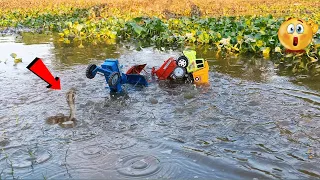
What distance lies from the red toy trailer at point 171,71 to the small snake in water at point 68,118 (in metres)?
1.89

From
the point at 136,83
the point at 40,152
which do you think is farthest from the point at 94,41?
the point at 40,152

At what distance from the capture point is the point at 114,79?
189 inches

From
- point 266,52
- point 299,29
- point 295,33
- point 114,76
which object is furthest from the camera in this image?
point 266,52

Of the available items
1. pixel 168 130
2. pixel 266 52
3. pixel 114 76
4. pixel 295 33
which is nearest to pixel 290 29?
pixel 295 33

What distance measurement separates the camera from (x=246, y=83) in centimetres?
559

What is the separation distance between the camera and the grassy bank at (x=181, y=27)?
773 cm

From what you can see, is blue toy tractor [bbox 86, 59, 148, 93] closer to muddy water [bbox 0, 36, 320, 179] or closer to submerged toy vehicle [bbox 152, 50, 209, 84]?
muddy water [bbox 0, 36, 320, 179]

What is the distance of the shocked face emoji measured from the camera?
6043 mm

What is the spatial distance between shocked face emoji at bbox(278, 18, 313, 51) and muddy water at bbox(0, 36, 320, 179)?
0.65m

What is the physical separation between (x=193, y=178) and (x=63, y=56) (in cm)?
596

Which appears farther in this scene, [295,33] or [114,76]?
[295,33]

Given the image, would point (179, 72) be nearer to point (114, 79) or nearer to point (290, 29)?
point (114, 79)

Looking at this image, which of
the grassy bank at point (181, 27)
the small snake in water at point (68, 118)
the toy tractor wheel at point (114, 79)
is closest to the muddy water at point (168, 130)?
the small snake in water at point (68, 118)

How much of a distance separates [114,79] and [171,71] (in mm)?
1143
